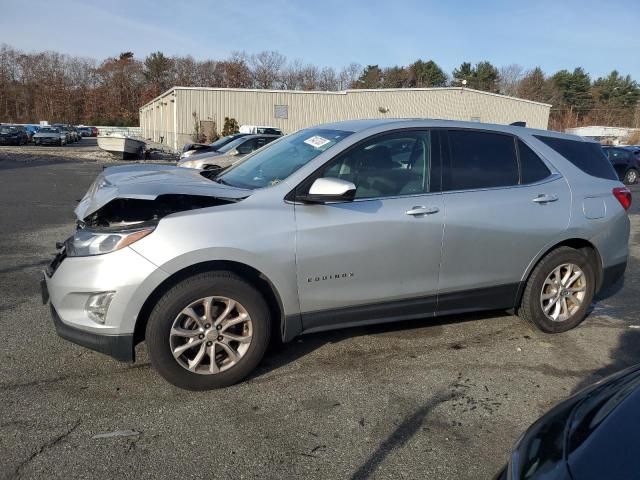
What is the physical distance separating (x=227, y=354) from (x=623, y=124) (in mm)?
90116

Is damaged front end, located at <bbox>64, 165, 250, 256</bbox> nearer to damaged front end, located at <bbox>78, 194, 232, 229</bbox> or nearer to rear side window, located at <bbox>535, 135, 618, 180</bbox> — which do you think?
damaged front end, located at <bbox>78, 194, 232, 229</bbox>

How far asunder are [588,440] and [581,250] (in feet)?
11.1

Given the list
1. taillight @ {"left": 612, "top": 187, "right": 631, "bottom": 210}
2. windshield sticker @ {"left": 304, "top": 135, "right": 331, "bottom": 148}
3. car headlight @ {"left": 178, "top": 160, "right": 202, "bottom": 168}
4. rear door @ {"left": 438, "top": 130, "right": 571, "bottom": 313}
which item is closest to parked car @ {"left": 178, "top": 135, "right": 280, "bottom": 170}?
car headlight @ {"left": 178, "top": 160, "right": 202, "bottom": 168}

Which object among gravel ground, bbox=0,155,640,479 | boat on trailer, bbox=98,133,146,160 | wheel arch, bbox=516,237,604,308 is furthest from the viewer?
boat on trailer, bbox=98,133,146,160

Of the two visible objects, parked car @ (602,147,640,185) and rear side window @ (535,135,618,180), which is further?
parked car @ (602,147,640,185)

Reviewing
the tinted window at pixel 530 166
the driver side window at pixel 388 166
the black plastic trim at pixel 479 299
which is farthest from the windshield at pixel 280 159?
the tinted window at pixel 530 166

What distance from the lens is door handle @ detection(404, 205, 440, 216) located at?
3.77 m

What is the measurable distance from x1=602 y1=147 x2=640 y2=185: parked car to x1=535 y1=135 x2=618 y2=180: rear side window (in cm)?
1969

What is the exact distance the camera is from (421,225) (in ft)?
12.5

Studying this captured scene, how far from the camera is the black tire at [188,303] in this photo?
321 centimetres

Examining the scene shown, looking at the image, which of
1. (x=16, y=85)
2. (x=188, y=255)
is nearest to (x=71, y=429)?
(x=188, y=255)

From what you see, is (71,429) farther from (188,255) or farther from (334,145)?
(334,145)

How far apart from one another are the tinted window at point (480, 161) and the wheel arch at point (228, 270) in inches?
63.1

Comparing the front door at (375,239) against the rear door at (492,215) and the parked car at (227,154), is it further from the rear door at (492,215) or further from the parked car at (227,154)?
the parked car at (227,154)
